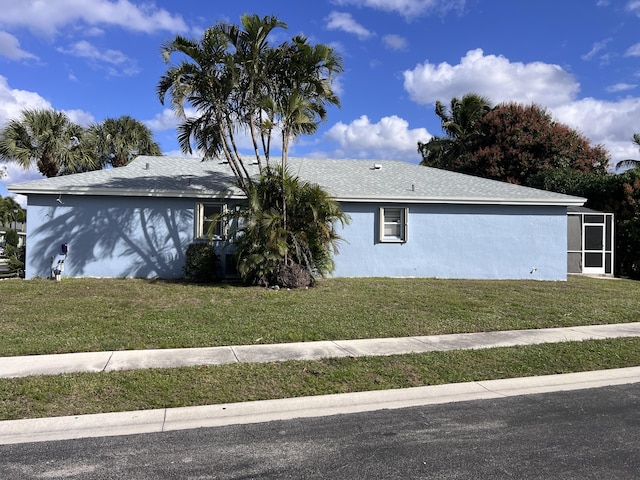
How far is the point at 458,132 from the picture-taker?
33750 millimetres

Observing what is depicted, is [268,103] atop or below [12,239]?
atop

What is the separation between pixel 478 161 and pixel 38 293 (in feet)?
87.5

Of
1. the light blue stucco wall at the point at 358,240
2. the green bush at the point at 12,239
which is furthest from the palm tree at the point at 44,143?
the light blue stucco wall at the point at 358,240

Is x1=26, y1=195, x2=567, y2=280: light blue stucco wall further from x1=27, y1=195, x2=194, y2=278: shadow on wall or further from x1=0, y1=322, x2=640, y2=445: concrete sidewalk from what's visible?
x1=0, y1=322, x2=640, y2=445: concrete sidewalk

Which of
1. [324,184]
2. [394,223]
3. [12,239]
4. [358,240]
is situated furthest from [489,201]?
[12,239]

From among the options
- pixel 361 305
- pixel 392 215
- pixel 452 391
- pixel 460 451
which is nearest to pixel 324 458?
pixel 460 451

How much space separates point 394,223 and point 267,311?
736 centimetres

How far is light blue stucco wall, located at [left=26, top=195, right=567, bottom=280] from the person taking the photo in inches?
572

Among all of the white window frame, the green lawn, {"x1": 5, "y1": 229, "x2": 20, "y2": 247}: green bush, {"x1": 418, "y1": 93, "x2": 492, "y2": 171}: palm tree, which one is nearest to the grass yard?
the green lawn

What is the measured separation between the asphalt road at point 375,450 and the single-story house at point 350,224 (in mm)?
10396

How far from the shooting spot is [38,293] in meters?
11.5

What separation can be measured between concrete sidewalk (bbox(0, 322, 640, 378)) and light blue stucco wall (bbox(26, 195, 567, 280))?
707 centimetres

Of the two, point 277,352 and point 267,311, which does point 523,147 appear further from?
point 277,352

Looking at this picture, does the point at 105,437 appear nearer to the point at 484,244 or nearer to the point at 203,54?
the point at 203,54
